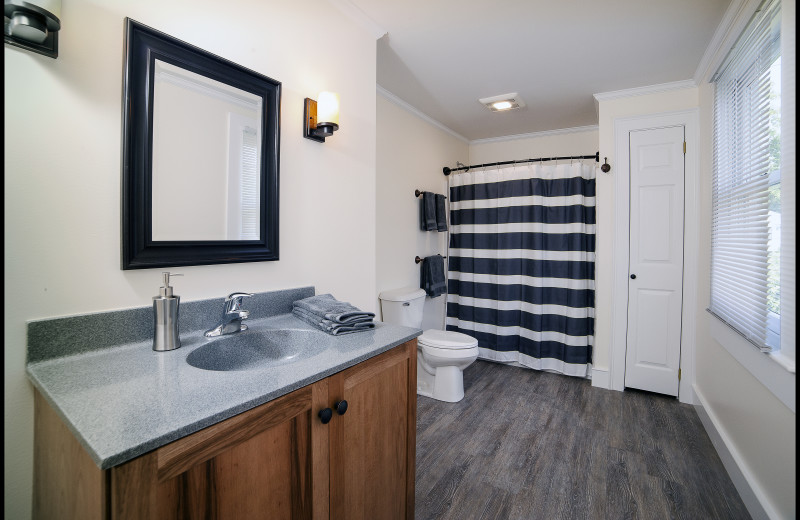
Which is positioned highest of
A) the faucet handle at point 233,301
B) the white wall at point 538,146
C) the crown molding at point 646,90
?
the crown molding at point 646,90

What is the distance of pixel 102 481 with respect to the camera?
699 mm

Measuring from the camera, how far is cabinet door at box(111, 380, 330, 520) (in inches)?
29.1

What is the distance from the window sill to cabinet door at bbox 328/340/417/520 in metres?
1.26

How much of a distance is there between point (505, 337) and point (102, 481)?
10.5ft

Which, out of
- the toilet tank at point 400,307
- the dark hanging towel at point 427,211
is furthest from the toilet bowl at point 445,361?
the dark hanging towel at point 427,211

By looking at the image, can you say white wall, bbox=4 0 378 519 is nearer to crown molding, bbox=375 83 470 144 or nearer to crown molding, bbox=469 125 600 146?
crown molding, bbox=375 83 470 144

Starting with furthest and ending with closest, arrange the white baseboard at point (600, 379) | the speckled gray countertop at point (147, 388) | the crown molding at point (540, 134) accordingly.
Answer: the crown molding at point (540, 134) < the white baseboard at point (600, 379) < the speckled gray countertop at point (147, 388)

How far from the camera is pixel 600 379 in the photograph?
3053 millimetres

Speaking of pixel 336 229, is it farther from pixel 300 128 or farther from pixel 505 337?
pixel 505 337

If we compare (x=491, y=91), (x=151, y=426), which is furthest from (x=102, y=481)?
(x=491, y=91)

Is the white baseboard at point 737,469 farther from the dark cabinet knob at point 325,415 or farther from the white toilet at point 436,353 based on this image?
the dark cabinet knob at point 325,415

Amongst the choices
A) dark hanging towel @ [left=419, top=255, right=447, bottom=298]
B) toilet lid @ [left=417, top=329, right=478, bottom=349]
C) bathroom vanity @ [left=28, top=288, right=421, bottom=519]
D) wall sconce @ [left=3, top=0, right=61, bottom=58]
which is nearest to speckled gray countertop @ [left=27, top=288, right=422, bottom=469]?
bathroom vanity @ [left=28, top=288, right=421, bottom=519]

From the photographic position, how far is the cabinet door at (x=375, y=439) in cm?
114

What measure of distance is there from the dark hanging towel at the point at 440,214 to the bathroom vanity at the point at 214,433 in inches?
87.2
